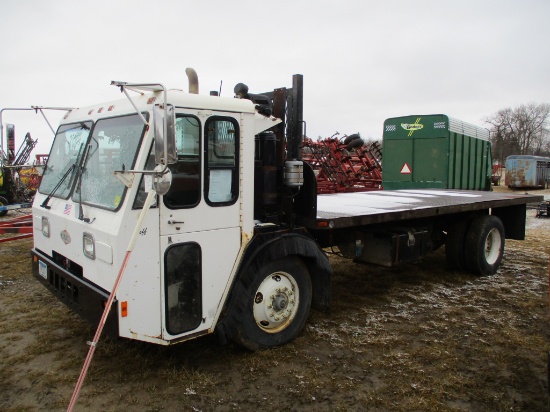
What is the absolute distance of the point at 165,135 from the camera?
2.79 meters

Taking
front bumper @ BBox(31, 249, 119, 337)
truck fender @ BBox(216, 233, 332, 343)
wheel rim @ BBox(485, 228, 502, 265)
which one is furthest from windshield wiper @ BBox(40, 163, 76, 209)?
wheel rim @ BBox(485, 228, 502, 265)

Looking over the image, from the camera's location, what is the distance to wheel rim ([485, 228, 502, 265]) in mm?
7199

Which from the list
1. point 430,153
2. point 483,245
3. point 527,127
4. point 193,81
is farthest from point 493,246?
point 527,127

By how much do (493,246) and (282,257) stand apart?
4766mm

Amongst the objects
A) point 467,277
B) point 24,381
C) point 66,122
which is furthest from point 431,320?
point 66,122

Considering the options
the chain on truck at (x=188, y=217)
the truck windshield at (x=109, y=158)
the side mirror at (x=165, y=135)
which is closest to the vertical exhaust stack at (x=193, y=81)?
the chain on truck at (x=188, y=217)

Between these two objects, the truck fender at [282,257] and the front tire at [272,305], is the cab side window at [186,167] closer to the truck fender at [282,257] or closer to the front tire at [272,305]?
the truck fender at [282,257]

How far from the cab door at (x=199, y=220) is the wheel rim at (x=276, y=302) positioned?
1.48 ft

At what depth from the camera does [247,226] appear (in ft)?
12.4

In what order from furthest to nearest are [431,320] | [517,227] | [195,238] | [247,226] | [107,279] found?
[517,227] < [431,320] < [247,226] < [195,238] < [107,279]

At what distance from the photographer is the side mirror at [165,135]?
2.77 m

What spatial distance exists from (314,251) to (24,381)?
8.55ft

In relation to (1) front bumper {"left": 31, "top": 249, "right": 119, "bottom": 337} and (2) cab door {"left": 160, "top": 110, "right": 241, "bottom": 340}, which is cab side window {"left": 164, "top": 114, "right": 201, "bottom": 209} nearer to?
(2) cab door {"left": 160, "top": 110, "right": 241, "bottom": 340}

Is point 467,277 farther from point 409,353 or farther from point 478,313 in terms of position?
point 409,353
